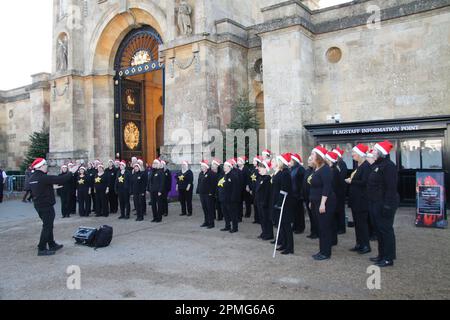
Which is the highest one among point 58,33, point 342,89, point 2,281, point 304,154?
point 58,33

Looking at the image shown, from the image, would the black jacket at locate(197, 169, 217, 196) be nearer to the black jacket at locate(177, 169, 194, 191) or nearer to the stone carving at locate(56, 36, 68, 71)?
the black jacket at locate(177, 169, 194, 191)

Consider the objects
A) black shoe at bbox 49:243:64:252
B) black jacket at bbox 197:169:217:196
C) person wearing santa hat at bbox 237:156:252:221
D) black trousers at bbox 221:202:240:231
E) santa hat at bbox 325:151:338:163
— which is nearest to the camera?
black shoe at bbox 49:243:64:252

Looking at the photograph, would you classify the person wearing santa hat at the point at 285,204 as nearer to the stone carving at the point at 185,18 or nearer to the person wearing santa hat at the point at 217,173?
the person wearing santa hat at the point at 217,173

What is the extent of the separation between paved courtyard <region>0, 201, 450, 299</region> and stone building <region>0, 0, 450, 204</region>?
5153mm

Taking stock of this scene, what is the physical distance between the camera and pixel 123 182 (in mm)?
12078

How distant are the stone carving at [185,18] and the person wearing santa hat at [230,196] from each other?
897 cm

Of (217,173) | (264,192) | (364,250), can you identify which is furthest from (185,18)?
(364,250)

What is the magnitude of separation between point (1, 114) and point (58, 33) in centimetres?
1012

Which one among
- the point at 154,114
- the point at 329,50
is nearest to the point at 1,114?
the point at 154,114

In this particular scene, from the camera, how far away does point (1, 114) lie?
28328 mm

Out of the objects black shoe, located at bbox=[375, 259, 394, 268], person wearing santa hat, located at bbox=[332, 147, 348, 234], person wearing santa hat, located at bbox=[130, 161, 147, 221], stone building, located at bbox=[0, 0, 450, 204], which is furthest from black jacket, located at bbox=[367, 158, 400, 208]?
person wearing santa hat, located at bbox=[130, 161, 147, 221]

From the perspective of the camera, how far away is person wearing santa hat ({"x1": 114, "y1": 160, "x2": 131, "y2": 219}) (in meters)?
11.9

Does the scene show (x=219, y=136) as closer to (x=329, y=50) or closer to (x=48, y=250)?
(x=329, y=50)

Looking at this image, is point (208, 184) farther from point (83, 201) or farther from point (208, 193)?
point (83, 201)
